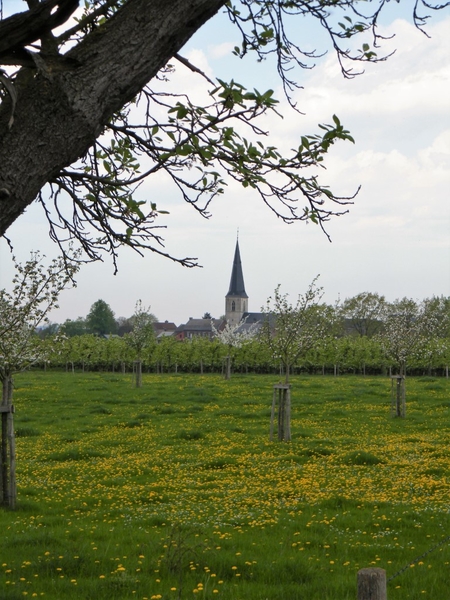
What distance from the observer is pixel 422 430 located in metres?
21.6

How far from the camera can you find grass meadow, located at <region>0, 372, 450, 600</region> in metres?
7.52

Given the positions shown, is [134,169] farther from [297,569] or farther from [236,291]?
[236,291]

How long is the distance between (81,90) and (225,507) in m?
9.49

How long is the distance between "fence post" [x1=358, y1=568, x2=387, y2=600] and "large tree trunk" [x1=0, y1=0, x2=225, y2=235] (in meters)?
2.43

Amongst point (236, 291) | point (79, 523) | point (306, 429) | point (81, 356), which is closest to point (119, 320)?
point (236, 291)

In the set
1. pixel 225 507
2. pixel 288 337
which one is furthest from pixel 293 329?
pixel 225 507

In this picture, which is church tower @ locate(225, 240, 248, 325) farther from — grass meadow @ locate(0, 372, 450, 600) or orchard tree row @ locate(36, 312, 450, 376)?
grass meadow @ locate(0, 372, 450, 600)

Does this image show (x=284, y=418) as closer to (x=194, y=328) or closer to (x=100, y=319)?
(x=100, y=319)

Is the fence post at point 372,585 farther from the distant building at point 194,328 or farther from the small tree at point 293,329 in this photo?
the distant building at point 194,328

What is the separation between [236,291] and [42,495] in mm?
152143

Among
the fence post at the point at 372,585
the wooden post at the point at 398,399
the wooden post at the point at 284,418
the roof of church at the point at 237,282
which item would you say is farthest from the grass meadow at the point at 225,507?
the roof of church at the point at 237,282

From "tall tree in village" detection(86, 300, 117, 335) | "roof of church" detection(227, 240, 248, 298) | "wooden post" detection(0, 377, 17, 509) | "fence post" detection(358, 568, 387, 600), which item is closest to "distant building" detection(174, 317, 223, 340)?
"roof of church" detection(227, 240, 248, 298)

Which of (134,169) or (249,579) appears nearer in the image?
(134,169)

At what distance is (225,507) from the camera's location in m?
11.5
